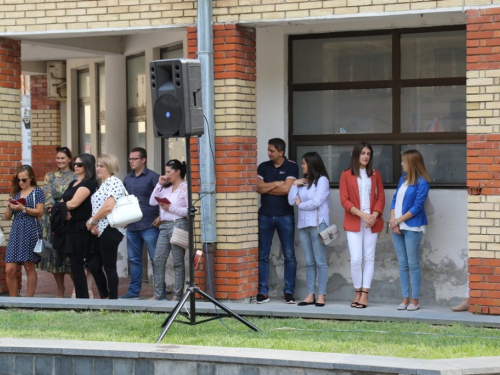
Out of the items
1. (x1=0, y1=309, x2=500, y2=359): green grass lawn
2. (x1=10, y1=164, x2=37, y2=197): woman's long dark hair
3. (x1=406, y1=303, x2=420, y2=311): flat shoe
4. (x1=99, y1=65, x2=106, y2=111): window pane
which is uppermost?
(x1=99, y1=65, x2=106, y2=111): window pane

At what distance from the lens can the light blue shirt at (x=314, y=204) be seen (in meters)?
12.2

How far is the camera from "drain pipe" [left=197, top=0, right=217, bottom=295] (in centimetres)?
1201

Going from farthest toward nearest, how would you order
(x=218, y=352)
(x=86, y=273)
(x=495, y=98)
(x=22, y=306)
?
(x=86, y=273)
(x=22, y=306)
(x=495, y=98)
(x=218, y=352)

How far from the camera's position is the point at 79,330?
988cm

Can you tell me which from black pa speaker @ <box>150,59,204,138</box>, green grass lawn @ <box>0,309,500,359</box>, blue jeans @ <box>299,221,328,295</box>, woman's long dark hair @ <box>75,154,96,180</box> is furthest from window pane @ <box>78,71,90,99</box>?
black pa speaker @ <box>150,59,204,138</box>

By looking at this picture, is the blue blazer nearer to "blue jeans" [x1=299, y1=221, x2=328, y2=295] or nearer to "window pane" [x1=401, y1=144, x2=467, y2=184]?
"window pane" [x1=401, y1=144, x2=467, y2=184]

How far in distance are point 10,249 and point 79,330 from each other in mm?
3155

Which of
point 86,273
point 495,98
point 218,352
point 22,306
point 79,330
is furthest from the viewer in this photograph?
point 86,273

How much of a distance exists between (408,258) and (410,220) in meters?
0.44

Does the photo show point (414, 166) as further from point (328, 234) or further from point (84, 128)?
point (84, 128)

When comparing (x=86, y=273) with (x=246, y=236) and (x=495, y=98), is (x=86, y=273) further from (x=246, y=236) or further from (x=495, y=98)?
(x=495, y=98)

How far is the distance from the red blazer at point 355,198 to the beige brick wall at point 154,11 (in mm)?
1928

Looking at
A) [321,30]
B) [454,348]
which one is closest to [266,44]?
[321,30]

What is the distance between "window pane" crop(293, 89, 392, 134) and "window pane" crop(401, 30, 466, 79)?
44cm
